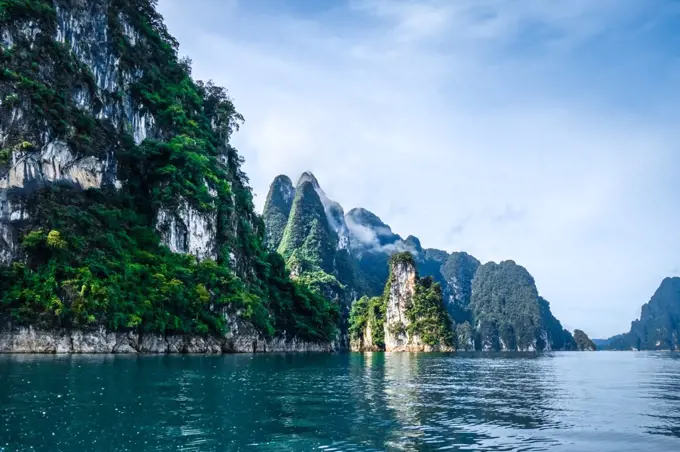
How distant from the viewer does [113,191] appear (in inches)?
2931

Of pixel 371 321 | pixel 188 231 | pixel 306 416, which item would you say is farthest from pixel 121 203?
pixel 371 321

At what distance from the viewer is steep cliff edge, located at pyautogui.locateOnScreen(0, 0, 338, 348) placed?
5459 cm

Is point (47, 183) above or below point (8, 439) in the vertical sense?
above

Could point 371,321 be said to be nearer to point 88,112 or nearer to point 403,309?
point 403,309

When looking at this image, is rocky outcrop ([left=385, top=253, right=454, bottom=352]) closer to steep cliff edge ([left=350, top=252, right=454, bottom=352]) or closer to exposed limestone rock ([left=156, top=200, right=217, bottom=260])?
steep cliff edge ([left=350, top=252, right=454, bottom=352])

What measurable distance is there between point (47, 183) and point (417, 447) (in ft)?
195

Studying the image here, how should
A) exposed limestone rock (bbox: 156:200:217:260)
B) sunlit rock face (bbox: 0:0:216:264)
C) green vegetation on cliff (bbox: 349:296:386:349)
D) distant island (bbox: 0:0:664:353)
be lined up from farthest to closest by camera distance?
green vegetation on cliff (bbox: 349:296:386:349)
exposed limestone rock (bbox: 156:200:217:260)
sunlit rock face (bbox: 0:0:216:264)
distant island (bbox: 0:0:664:353)

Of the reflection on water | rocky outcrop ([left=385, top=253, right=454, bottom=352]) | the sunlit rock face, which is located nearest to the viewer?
the reflection on water

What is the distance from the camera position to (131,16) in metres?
92.8

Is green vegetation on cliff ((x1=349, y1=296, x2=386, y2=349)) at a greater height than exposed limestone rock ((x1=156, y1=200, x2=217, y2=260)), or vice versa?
exposed limestone rock ((x1=156, y1=200, x2=217, y2=260))

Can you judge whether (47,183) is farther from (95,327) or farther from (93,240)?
(95,327)

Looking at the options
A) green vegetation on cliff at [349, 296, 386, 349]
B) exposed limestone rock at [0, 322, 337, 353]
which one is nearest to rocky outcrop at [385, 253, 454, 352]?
green vegetation on cliff at [349, 296, 386, 349]

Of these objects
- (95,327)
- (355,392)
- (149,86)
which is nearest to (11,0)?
(149,86)

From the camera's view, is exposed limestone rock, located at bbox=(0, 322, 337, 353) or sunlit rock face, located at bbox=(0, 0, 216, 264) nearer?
exposed limestone rock, located at bbox=(0, 322, 337, 353)
